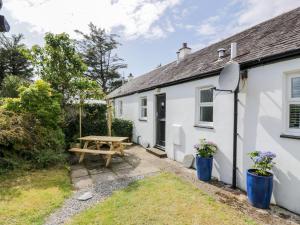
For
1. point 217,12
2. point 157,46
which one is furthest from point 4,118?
point 157,46

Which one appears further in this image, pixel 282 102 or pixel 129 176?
pixel 129 176

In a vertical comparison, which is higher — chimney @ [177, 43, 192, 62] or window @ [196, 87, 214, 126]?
chimney @ [177, 43, 192, 62]

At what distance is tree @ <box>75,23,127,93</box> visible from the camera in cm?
2993

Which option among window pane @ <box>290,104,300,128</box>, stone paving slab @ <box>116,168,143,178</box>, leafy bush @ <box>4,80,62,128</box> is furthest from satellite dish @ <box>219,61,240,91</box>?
leafy bush @ <box>4,80,62,128</box>

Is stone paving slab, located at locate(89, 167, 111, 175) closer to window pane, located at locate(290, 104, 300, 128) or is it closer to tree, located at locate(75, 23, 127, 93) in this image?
window pane, located at locate(290, 104, 300, 128)

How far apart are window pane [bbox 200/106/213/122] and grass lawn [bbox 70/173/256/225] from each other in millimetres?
2332

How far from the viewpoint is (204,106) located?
254 inches

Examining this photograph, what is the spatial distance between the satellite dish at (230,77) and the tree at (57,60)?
7194 millimetres

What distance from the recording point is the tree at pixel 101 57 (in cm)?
2993

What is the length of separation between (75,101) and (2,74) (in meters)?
25.4

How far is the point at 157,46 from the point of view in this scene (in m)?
19.1

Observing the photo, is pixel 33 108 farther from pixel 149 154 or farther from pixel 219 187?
pixel 219 187

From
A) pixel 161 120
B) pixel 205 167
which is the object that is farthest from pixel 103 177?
pixel 161 120

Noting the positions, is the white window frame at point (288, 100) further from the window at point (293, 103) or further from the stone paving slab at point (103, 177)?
the stone paving slab at point (103, 177)
